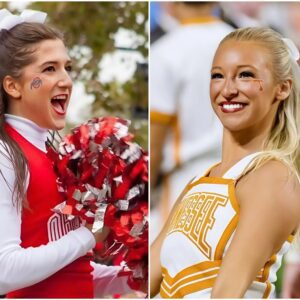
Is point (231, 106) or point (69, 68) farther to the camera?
point (69, 68)

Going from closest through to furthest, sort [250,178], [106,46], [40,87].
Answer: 1. [250,178]
2. [40,87]
3. [106,46]

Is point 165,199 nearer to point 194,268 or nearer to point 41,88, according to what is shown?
point 194,268

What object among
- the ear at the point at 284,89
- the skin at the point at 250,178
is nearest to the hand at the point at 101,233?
the skin at the point at 250,178

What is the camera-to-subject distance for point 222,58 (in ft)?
8.01

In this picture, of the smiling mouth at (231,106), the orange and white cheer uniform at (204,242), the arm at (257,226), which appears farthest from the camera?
the smiling mouth at (231,106)

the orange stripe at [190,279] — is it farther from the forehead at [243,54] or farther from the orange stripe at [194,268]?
the forehead at [243,54]

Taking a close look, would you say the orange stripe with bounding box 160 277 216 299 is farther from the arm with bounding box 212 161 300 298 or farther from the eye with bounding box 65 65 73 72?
the eye with bounding box 65 65 73 72

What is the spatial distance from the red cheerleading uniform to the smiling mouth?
644mm

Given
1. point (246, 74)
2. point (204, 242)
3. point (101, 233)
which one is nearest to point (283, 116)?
point (246, 74)

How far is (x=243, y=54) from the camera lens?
238cm

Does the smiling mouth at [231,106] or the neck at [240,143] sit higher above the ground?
the smiling mouth at [231,106]

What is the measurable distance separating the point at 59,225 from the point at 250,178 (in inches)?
26.8

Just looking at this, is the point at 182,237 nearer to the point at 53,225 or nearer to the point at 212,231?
the point at 212,231

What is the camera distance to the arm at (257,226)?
7.19 ft
